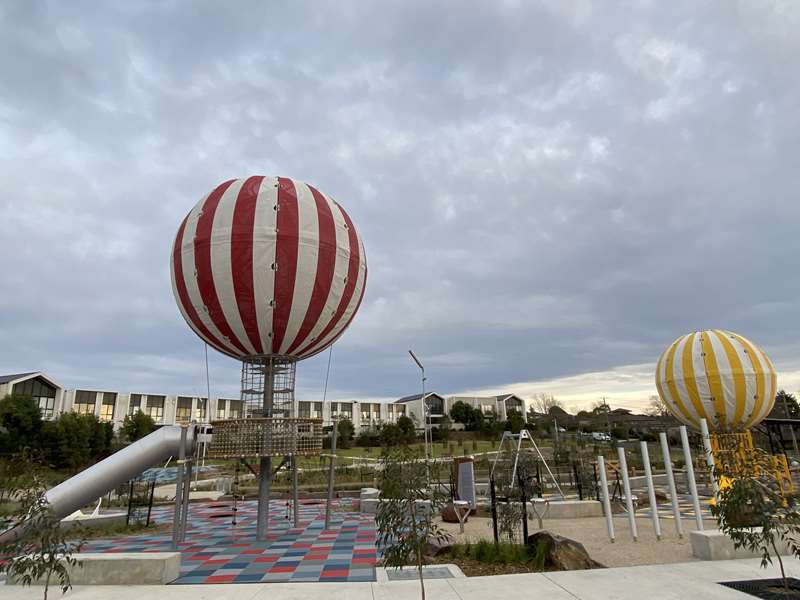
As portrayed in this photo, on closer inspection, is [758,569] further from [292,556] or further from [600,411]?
[600,411]

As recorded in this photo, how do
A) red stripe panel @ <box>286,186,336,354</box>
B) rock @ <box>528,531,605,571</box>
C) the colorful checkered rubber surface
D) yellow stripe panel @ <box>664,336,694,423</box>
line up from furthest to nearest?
yellow stripe panel @ <box>664,336,694,423</box>, red stripe panel @ <box>286,186,336,354</box>, the colorful checkered rubber surface, rock @ <box>528,531,605,571</box>

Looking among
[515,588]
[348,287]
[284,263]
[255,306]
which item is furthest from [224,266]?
[515,588]

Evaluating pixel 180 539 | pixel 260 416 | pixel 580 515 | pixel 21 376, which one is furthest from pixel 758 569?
pixel 21 376

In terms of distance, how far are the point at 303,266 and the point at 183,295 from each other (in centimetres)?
437

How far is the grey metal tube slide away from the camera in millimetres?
15227

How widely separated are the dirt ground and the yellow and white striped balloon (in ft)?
17.1

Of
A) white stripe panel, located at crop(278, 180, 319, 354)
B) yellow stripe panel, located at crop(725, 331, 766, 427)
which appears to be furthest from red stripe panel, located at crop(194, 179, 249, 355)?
yellow stripe panel, located at crop(725, 331, 766, 427)

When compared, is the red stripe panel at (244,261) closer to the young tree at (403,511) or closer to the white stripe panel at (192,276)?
the white stripe panel at (192,276)

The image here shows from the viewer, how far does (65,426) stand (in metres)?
50.5

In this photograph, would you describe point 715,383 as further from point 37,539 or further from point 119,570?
point 37,539

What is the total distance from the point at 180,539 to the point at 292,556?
4593 mm

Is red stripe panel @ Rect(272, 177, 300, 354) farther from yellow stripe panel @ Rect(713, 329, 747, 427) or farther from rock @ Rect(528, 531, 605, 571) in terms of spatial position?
yellow stripe panel @ Rect(713, 329, 747, 427)

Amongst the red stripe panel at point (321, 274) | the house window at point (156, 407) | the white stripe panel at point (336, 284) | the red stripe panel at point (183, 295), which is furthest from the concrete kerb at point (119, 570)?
the house window at point (156, 407)

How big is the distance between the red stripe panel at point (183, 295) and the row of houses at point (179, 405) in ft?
67.7
